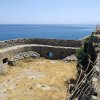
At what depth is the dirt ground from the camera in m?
18.4

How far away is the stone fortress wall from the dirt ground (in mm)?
1448

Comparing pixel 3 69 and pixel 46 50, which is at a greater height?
pixel 46 50

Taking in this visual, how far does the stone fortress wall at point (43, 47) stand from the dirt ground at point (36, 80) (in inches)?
57.0

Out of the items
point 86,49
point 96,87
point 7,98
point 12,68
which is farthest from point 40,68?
point 96,87

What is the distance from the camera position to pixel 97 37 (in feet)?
76.1

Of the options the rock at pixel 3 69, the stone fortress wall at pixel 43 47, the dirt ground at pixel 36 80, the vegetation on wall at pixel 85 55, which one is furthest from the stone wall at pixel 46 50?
the vegetation on wall at pixel 85 55

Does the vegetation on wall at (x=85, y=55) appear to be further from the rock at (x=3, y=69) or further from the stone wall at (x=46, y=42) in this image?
the rock at (x=3, y=69)

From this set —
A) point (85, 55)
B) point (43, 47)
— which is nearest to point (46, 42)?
point (43, 47)

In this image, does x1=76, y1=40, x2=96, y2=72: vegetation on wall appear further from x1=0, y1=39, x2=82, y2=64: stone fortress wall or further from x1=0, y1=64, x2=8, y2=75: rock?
x1=0, y1=64, x2=8, y2=75: rock

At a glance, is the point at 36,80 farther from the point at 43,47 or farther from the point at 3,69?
the point at 43,47

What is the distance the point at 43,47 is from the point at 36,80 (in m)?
9.53

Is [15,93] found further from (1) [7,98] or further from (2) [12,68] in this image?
(2) [12,68]

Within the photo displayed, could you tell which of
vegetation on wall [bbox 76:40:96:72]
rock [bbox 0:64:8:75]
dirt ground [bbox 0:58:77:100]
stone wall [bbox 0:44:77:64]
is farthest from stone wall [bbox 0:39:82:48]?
vegetation on wall [bbox 76:40:96:72]

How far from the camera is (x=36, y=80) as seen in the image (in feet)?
71.7
